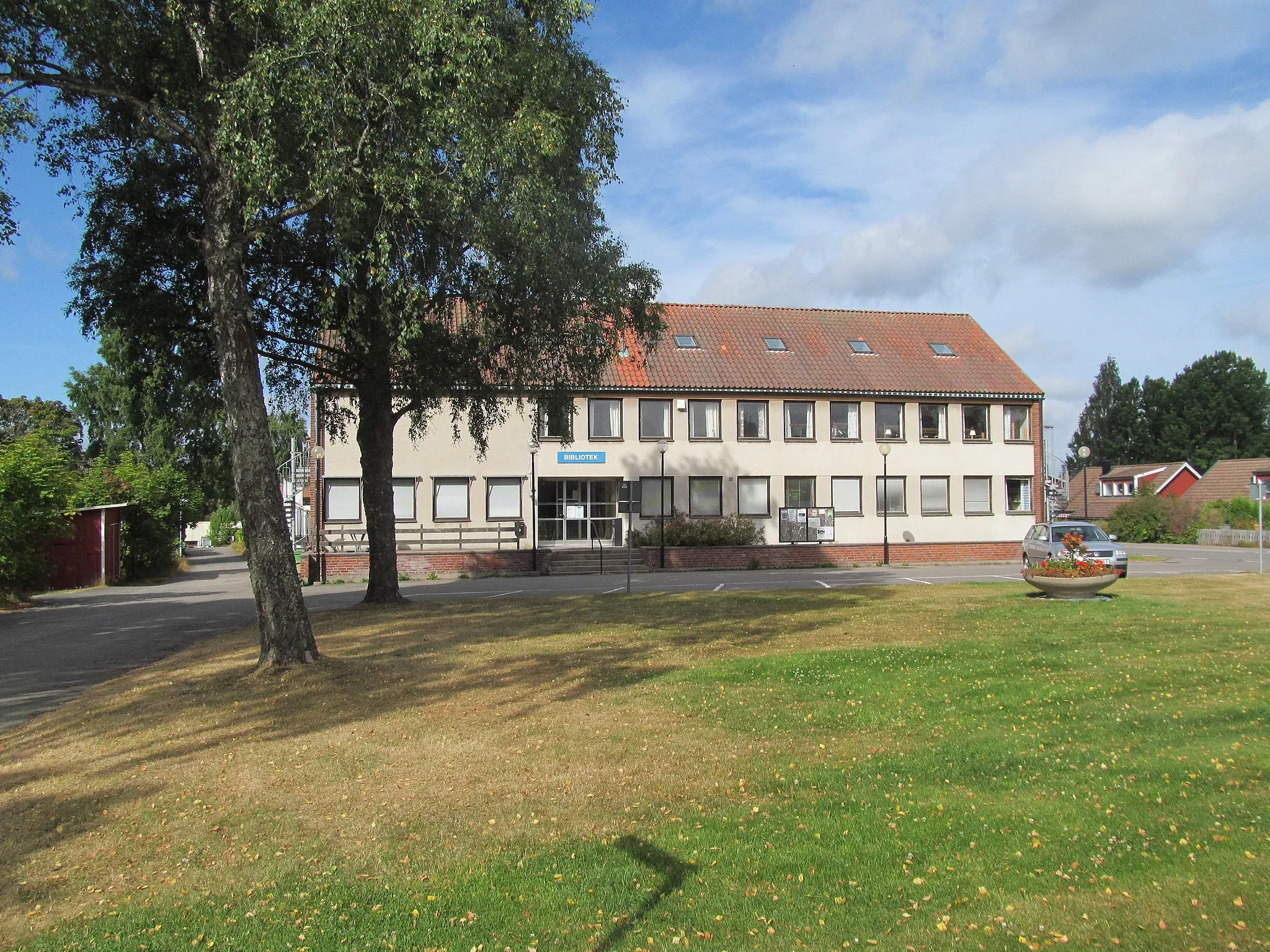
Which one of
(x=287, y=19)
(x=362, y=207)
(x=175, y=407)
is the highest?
(x=287, y=19)

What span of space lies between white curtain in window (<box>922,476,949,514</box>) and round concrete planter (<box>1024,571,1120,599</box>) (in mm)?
21604

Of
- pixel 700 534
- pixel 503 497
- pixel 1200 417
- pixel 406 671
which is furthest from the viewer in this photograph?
pixel 1200 417

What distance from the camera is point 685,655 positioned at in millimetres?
11781

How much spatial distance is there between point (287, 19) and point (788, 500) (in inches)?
1148

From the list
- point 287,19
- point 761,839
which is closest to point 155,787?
point 761,839

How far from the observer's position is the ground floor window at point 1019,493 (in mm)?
39312

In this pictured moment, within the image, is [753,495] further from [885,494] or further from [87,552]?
[87,552]

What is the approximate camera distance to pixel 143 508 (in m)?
32.2

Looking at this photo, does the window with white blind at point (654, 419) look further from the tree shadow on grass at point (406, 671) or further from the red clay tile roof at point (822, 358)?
the tree shadow on grass at point (406, 671)

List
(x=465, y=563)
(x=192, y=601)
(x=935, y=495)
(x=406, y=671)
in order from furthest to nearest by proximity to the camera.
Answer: (x=935, y=495), (x=465, y=563), (x=192, y=601), (x=406, y=671)

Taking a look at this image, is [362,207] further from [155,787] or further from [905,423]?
[905,423]

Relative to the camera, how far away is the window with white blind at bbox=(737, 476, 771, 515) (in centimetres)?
3684

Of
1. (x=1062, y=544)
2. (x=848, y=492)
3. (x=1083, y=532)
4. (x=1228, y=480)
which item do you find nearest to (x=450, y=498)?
(x=848, y=492)

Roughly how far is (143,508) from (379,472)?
61.3 feet
